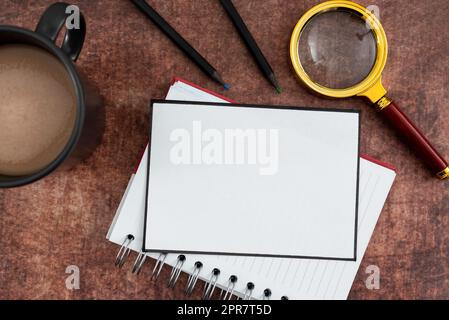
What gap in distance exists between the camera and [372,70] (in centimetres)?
62

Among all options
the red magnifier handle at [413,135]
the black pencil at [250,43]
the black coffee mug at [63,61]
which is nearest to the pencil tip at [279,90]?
the black pencil at [250,43]

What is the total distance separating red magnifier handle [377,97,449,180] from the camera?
63 centimetres

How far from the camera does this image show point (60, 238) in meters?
0.65

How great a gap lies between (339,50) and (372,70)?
0.19 feet

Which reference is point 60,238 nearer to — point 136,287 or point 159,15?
point 136,287

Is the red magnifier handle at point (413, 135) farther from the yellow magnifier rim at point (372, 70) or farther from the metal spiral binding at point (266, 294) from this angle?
the metal spiral binding at point (266, 294)

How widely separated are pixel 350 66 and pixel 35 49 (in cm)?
44

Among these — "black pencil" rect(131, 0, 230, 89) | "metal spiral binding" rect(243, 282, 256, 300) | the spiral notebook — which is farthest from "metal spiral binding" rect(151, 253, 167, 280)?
"black pencil" rect(131, 0, 230, 89)

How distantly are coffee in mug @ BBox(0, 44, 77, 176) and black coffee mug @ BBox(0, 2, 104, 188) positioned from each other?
20 mm

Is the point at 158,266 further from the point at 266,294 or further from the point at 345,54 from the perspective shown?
the point at 345,54

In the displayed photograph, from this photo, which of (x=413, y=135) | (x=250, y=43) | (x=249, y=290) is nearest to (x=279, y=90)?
(x=250, y=43)

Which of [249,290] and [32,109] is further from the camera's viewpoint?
A: [249,290]

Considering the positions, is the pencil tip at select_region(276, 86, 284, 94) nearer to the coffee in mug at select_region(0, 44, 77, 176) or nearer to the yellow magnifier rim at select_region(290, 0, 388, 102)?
the yellow magnifier rim at select_region(290, 0, 388, 102)

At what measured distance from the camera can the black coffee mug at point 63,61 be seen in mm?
447
